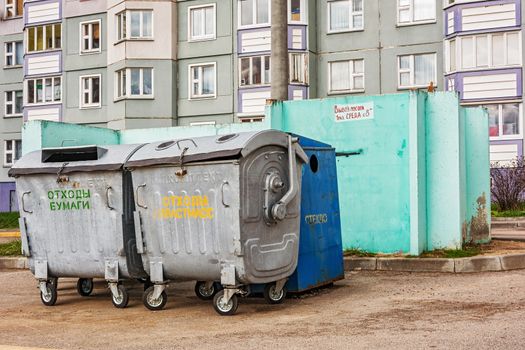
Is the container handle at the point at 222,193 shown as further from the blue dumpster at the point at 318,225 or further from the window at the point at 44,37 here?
the window at the point at 44,37

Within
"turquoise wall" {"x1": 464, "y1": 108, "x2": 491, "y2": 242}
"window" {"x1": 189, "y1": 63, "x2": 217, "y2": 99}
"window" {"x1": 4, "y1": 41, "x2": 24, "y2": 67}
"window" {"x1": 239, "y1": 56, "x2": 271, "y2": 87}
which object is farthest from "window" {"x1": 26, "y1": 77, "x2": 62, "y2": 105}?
"turquoise wall" {"x1": 464, "y1": 108, "x2": 491, "y2": 242}

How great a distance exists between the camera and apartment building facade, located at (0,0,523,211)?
98.3ft

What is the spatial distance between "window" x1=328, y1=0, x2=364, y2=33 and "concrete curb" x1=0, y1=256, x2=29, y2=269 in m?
22.5

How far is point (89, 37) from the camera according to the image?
123 ft

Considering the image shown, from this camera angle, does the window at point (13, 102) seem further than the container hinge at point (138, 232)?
Yes

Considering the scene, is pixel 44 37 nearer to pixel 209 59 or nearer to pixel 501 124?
pixel 209 59

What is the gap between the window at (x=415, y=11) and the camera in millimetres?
31500

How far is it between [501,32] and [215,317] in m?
24.9

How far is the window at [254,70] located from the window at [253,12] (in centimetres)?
155

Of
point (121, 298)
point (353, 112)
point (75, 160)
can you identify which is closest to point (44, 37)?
point (353, 112)

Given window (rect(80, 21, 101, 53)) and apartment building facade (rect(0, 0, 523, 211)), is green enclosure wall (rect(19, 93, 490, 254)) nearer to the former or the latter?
apartment building facade (rect(0, 0, 523, 211))

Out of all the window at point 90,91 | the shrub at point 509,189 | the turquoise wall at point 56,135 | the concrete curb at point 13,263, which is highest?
the window at point 90,91

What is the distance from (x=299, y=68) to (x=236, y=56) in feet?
9.74

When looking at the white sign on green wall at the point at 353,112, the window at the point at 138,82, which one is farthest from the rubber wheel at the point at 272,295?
the window at the point at 138,82
